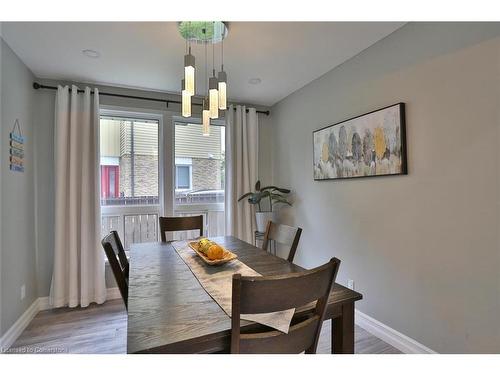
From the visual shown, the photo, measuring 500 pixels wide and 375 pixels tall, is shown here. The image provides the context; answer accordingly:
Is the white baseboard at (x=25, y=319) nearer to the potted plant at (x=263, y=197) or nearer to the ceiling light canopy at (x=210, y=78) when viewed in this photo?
the potted plant at (x=263, y=197)

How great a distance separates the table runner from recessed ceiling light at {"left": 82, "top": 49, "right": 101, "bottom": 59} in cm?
181

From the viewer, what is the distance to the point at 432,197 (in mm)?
1780

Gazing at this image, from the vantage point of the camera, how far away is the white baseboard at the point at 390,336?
1866 mm

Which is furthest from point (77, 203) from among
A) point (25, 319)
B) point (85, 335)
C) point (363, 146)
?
point (363, 146)

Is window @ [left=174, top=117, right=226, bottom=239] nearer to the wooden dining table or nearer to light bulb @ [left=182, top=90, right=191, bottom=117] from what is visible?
the wooden dining table

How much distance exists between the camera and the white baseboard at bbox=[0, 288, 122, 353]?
2064mm

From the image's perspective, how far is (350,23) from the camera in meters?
1.91

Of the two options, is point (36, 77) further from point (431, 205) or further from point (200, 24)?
point (431, 205)

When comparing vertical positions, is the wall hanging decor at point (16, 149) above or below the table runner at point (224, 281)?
above

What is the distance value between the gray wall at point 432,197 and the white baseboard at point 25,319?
8.29ft

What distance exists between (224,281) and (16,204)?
211 centimetres

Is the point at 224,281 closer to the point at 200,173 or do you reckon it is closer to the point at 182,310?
the point at 182,310

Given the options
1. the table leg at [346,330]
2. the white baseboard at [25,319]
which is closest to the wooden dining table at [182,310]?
the table leg at [346,330]

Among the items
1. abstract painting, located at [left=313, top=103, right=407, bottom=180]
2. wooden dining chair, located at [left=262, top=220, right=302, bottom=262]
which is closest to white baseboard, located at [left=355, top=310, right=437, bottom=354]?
wooden dining chair, located at [left=262, top=220, right=302, bottom=262]
